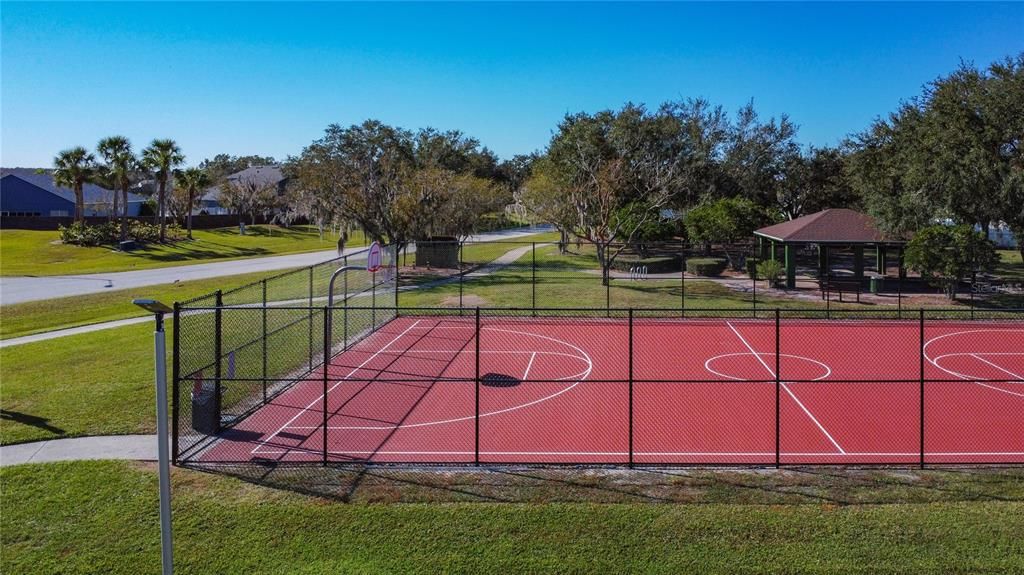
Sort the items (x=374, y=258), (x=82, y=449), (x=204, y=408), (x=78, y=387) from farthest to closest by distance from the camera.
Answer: (x=374, y=258) → (x=78, y=387) → (x=204, y=408) → (x=82, y=449)

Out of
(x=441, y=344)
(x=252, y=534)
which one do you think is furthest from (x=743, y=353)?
(x=252, y=534)

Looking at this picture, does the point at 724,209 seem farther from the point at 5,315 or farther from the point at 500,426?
the point at 5,315

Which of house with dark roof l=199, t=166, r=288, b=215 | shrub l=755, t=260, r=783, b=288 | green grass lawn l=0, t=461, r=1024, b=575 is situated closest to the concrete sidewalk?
green grass lawn l=0, t=461, r=1024, b=575

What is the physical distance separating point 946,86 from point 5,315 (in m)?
43.9

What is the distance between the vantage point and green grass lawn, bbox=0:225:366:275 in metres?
48.7

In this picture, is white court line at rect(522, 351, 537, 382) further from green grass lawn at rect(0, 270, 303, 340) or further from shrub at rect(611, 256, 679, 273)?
shrub at rect(611, 256, 679, 273)

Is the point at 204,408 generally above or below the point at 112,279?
below

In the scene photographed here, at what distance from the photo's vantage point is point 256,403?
16.2 metres

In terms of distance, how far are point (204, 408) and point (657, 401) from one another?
9.84m

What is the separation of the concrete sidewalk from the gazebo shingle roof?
3144cm

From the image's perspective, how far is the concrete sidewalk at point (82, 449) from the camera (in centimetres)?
1277

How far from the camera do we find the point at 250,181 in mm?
89938

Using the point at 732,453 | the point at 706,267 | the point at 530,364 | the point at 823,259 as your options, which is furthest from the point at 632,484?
the point at 706,267

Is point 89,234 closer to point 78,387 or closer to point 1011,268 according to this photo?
point 78,387
